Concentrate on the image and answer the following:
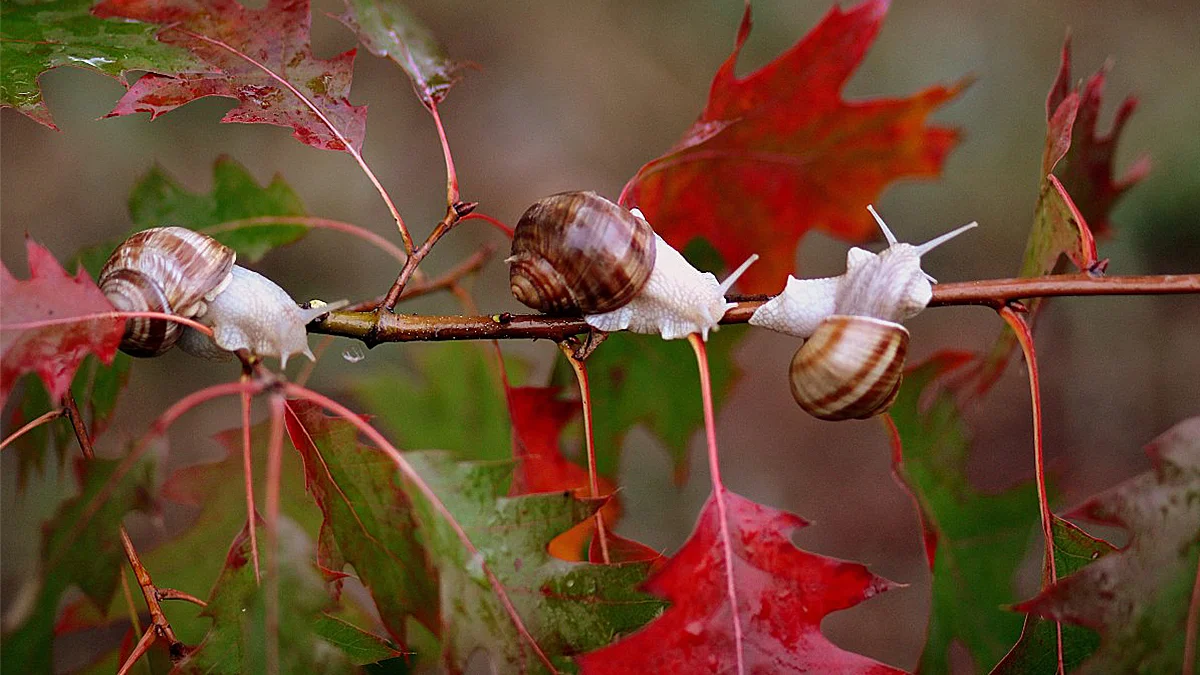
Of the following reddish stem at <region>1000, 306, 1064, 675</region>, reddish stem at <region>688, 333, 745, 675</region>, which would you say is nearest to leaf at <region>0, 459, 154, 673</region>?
reddish stem at <region>688, 333, 745, 675</region>

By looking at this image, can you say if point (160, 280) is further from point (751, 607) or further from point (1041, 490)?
point (1041, 490)

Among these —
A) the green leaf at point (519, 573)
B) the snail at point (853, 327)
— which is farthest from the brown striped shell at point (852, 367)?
the green leaf at point (519, 573)

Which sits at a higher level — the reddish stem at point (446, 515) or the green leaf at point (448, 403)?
the reddish stem at point (446, 515)

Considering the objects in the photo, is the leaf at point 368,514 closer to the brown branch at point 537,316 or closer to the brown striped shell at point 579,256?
the brown branch at point 537,316

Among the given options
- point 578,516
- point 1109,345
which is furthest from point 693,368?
point 1109,345

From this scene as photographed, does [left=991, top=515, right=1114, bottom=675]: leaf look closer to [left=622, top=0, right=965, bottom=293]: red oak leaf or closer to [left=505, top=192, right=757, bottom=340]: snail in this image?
[left=505, top=192, right=757, bottom=340]: snail

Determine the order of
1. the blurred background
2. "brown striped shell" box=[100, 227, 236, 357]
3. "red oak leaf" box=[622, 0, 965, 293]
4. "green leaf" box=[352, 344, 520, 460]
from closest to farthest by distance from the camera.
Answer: "brown striped shell" box=[100, 227, 236, 357] → "red oak leaf" box=[622, 0, 965, 293] → "green leaf" box=[352, 344, 520, 460] → the blurred background

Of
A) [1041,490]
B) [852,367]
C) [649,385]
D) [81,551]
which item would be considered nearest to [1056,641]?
[1041,490]
